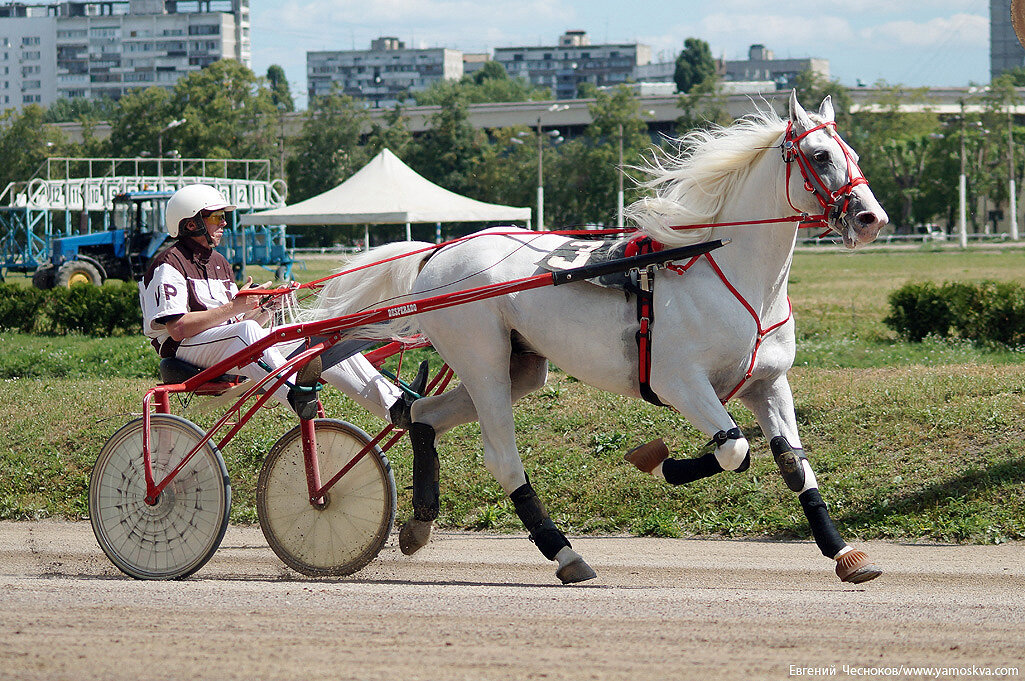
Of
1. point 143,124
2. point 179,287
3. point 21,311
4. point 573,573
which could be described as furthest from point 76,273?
point 143,124

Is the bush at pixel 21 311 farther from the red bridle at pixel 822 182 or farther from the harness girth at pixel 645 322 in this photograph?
the red bridle at pixel 822 182

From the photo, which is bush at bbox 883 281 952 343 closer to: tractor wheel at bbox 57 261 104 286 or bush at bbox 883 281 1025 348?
bush at bbox 883 281 1025 348

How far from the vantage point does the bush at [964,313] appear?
38.6ft

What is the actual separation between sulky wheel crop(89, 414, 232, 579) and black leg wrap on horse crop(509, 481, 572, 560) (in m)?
1.32

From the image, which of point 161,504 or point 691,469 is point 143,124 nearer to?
point 161,504

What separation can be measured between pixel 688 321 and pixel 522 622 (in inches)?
Answer: 57.8

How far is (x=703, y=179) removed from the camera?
17.1 ft

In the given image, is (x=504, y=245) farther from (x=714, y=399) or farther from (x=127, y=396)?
(x=127, y=396)

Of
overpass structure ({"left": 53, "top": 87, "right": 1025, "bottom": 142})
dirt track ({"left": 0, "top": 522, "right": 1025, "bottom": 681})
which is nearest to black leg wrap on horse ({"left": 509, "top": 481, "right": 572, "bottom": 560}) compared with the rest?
dirt track ({"left": 0, "top": 522, "right": 1025, "bottom": 681})

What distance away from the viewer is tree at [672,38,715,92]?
118750 mm

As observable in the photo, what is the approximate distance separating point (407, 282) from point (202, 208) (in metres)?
1.05

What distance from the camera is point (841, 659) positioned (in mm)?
3664

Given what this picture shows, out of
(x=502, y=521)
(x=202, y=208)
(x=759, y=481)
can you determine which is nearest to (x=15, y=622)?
(x=202, y=208)

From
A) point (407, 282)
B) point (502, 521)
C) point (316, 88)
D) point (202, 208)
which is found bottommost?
point (502, 521)
